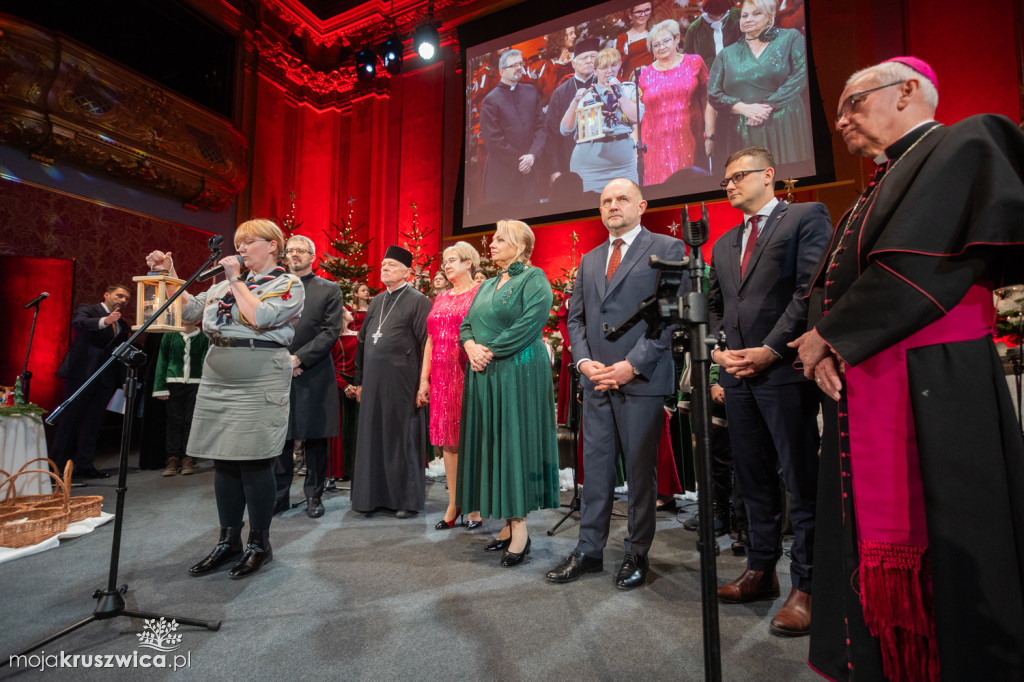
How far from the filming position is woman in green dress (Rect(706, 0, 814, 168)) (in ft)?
19.8

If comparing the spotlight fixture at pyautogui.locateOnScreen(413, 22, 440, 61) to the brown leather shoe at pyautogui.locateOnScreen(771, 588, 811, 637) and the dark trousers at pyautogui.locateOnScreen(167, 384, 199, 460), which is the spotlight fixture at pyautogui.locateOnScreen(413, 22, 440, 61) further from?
the brown leather shoe at pyautogui.locateOnScreen(771, 588, 811, 637)

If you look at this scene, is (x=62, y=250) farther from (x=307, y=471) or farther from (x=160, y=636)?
(x=160, y=636)

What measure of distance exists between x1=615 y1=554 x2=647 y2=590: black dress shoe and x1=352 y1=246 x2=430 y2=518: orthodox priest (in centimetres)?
172

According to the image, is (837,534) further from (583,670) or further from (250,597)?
(250,597)

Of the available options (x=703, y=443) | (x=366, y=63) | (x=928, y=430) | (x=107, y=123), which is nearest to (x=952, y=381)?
(x=928, y=430)

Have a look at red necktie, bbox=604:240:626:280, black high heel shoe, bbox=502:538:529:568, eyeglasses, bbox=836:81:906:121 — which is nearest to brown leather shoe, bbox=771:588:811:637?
black high heel shoe, bbox=502:538:529:568

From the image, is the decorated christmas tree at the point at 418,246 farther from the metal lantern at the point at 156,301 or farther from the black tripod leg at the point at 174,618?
the black tripod leg at the point at 174,618

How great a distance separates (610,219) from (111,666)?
257cm

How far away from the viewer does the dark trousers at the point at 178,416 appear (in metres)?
5.25

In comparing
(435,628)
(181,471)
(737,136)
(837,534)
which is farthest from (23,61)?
(837,534)

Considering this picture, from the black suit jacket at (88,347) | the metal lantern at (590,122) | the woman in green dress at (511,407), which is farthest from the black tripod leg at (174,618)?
the metal lantern at (590,122)

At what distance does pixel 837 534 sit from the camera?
134 cm

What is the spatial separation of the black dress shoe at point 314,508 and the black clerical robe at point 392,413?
0.25 m

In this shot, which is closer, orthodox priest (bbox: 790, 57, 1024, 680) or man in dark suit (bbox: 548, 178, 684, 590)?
orthodox priest (bbox: 790, 57, 1024, 680)
